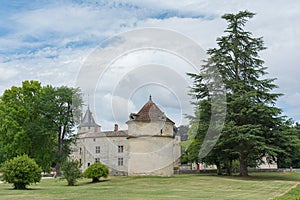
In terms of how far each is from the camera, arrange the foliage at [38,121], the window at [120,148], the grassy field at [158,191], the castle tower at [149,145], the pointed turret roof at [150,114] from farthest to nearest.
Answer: the window at [120,148]
the foliage at [38,121]
the pointed turret roof at [150,114]
the castle tower at [149,145]
the grassy field at [158,191]

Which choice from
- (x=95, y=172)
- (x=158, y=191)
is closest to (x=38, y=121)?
(x=95, y=172)

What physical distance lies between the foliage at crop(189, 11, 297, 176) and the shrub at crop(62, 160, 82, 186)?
12705mm

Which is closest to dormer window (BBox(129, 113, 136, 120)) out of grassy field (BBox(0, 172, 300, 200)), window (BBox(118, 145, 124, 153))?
grassy field (BBox(0, 172, 300, 200))

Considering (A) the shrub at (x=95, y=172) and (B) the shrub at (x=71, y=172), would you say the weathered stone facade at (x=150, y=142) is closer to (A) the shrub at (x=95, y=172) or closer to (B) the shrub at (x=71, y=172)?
(A) the shrub at (x=95, y=172)

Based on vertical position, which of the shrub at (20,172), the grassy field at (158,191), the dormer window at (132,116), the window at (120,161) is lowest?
the grassy field at (158,191)

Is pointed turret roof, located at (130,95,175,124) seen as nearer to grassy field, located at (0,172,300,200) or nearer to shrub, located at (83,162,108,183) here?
shrub, located at (83,162,108,183)

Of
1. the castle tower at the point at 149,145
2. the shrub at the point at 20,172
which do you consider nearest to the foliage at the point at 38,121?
the castle tower at the point at 149,145

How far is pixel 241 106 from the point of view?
3869 cm

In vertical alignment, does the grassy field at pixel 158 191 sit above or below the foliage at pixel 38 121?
below

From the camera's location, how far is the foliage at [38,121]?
4512 cm

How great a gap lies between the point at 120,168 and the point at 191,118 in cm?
2628

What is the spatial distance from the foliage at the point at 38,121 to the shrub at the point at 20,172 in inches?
751

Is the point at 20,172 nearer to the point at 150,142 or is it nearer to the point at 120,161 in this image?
the point at 150,142

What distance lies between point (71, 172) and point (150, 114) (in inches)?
460
